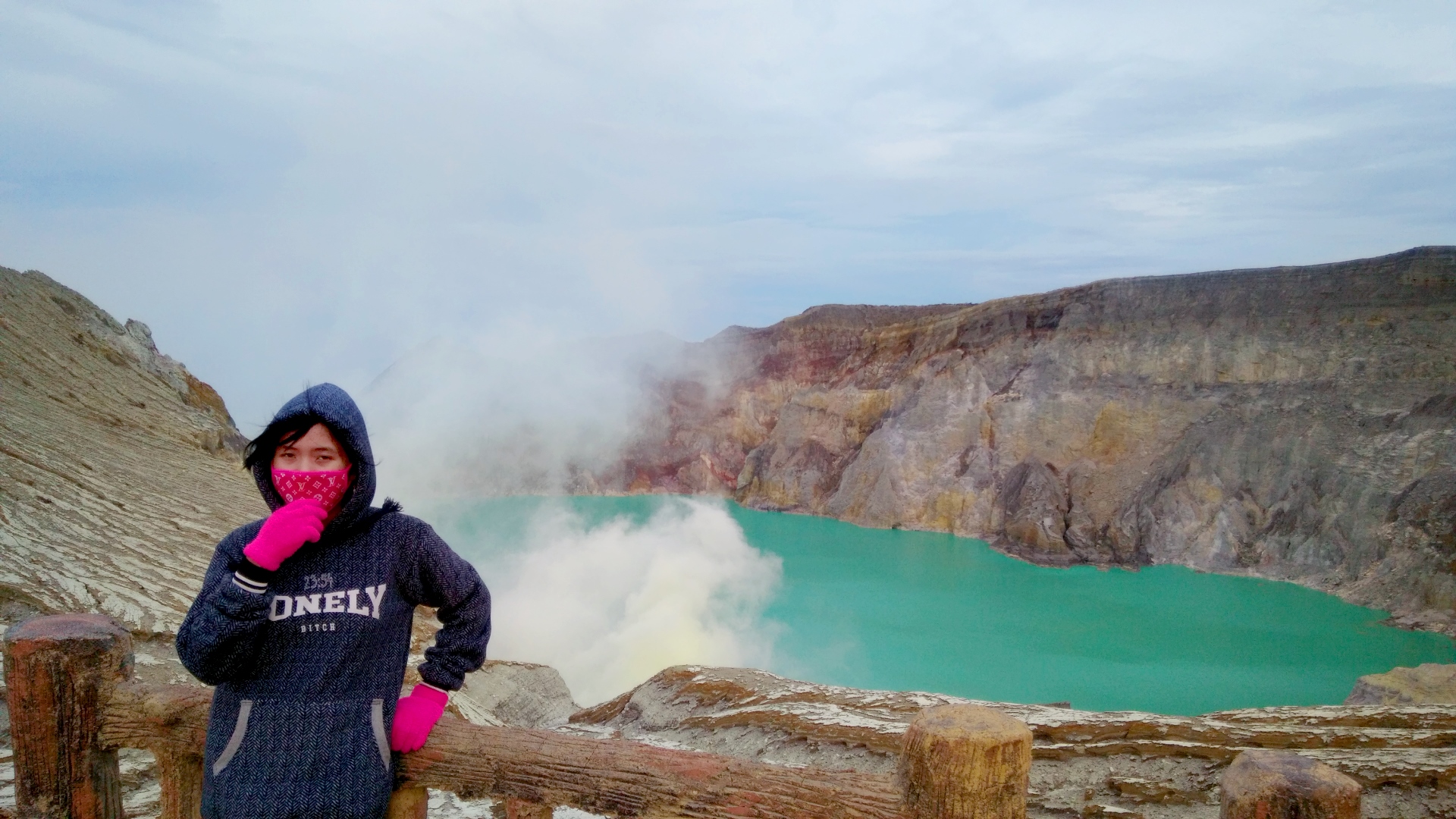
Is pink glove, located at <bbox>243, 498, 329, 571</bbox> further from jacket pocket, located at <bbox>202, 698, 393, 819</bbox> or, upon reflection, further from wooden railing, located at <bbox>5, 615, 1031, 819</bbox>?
wooden railing, located at <bbox>5, 615, 1031, 819</bbox>

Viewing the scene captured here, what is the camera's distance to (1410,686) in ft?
33.2

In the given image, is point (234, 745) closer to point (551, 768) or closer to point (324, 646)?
point (324, 646)

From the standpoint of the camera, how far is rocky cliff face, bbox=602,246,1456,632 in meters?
22.1

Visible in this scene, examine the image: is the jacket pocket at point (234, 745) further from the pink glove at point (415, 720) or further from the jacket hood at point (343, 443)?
the jacket hood at point (343, 443)

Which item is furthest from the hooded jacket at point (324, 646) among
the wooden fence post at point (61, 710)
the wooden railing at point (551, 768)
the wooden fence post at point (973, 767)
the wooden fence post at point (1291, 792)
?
the wooden fence post at point (1291, 792)

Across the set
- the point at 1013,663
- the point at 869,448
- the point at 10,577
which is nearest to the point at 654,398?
the point at 869,448

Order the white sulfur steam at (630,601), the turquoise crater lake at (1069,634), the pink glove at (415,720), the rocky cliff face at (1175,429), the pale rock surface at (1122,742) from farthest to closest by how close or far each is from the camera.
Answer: the rocky cliff face at (1175,429) → the white sulfur steam at (630,601) → the turquoise crater lake at (1069,634) → the pale rock surface at (1122,742) → the pink glove at (415,720)

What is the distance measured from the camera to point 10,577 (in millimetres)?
4855

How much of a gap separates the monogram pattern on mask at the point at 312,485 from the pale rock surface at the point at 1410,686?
11334 mm

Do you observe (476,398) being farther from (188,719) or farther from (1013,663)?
(188,719)

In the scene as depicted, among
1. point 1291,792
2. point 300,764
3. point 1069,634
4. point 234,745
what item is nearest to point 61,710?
point 234,745

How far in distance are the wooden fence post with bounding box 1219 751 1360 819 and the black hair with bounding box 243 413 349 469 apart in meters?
2.01

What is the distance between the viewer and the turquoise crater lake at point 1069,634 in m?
15.3

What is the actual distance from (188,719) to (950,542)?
28.6 meters
